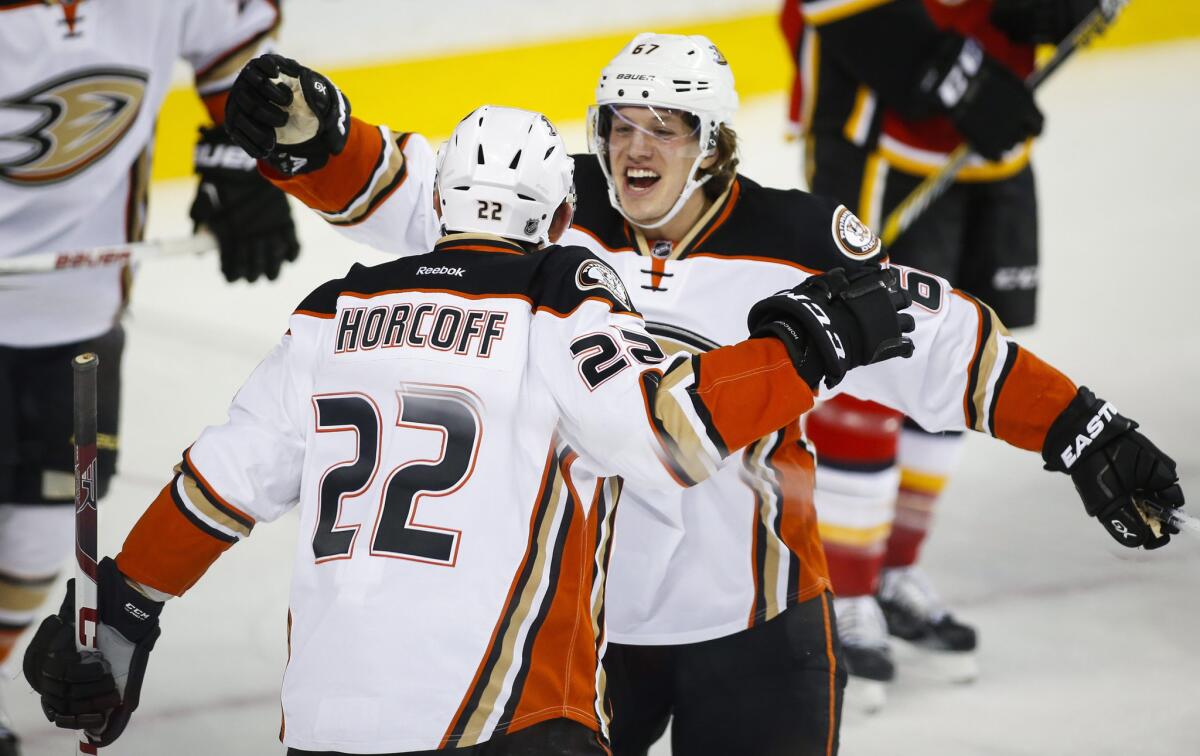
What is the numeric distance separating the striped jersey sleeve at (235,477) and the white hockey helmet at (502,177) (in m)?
0.22

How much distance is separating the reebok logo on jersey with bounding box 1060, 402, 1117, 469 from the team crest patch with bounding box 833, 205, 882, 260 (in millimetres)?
361

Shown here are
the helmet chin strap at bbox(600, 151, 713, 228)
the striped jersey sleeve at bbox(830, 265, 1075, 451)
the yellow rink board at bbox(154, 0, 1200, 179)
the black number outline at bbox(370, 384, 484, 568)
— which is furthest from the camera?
the yellow rink board at bbox(154, 0, 1200, 179)

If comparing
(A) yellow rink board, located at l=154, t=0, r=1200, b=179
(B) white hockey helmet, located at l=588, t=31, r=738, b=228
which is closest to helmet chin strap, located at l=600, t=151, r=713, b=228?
(B) white hockey helmet, located at l=588, t=31, r=738, b=228

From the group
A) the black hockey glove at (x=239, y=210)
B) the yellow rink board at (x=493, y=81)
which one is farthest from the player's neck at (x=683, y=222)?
the yellow rink board at (x=493, y=81)

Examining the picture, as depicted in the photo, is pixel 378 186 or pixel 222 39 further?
pixel 222 39

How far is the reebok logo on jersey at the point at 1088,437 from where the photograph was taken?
214 centimetres

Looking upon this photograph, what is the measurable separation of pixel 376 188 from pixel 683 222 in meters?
0.48

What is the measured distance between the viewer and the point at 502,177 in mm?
1928

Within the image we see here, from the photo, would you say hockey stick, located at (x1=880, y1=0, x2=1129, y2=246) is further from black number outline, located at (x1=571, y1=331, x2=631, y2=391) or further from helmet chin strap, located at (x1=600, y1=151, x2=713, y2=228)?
black number outline, located at (x1=571, y1=331, x2=631, y2=391)

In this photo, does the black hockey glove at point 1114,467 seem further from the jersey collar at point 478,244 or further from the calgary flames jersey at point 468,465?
the jersey collar at point 478,244

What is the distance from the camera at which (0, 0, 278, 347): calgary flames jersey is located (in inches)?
113

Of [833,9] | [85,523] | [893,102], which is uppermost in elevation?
[833,9]

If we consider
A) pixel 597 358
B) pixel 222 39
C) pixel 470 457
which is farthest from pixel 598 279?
pixel 222 39

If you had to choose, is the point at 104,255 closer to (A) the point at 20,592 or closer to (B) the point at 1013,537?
(A) the point at 20,592
